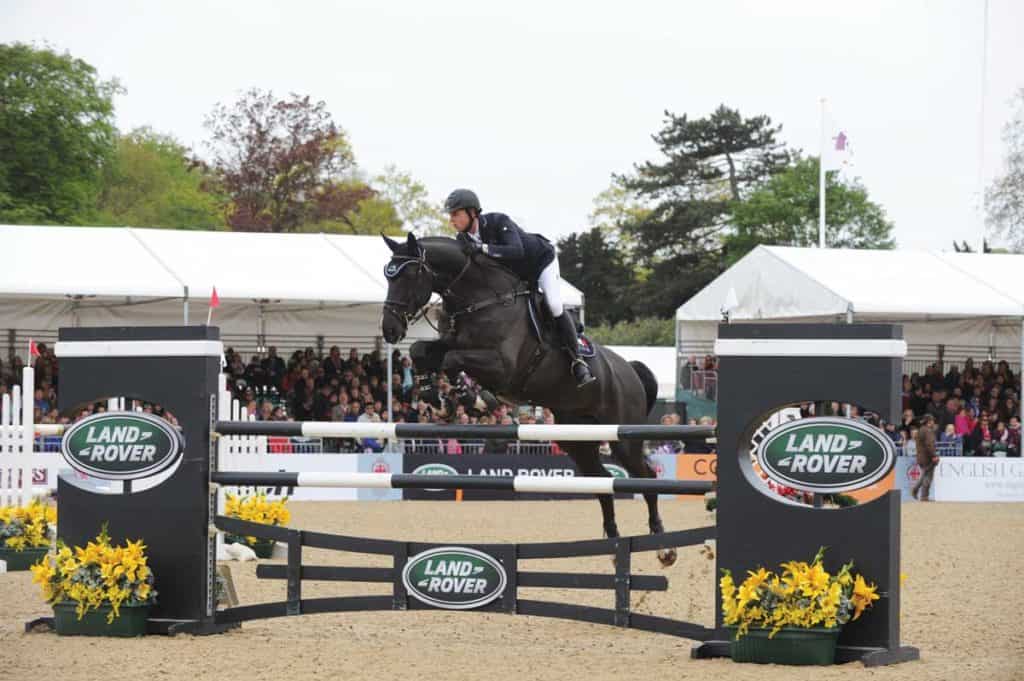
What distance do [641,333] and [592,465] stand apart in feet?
136

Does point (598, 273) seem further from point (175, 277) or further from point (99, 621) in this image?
point (99, 621)

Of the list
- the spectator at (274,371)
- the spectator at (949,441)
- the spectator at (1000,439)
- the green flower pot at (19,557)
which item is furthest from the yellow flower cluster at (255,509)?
the spectator at (1000,439)

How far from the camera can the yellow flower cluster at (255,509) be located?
884 cm

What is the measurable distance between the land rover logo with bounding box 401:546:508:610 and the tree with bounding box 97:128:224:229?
4002 centimetres

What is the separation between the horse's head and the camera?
21.2ft

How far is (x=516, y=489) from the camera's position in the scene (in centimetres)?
563

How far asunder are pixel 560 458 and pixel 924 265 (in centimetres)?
758

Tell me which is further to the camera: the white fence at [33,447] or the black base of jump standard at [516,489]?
the white fence at [33,447]

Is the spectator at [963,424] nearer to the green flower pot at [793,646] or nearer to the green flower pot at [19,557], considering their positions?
the green flower pot at [19,557]

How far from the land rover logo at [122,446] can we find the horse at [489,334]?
4.01 feet

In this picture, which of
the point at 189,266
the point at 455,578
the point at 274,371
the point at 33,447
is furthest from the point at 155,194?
the point at 455,578

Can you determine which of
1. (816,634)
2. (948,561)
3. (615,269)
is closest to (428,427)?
(816,634)

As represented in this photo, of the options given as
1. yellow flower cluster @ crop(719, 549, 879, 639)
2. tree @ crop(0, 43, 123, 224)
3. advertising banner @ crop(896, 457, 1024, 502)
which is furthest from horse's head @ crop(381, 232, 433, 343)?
tree @ crop(0, 43, 123, 224)

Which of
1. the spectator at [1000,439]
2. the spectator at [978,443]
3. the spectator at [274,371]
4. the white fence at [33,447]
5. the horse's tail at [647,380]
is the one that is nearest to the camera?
the white fence at [33,447]
